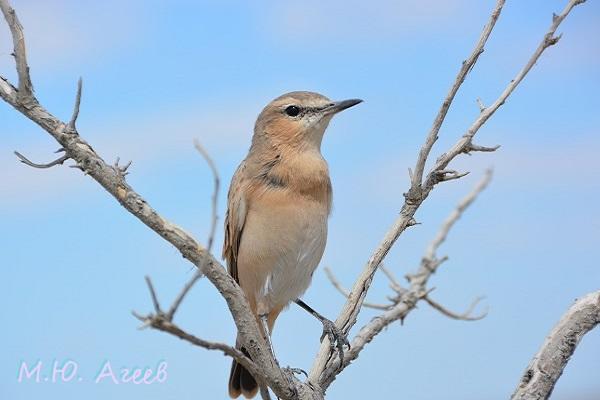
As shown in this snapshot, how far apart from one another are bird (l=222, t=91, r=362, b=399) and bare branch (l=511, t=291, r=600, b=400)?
54.4 inches

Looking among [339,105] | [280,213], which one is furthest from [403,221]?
[339,105]

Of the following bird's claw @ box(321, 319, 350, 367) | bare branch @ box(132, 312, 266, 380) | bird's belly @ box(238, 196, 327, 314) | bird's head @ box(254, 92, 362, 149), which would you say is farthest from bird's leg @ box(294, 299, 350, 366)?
bare branch @ box(132, 312, 266, 380)

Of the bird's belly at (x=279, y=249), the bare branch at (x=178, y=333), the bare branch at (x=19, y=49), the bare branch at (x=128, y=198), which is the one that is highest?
the bird's belly at (x=279, y=249)

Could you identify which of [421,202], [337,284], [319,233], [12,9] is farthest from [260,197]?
[12,9]

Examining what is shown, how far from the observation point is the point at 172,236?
354cm

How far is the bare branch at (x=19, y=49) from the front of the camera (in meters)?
3.67

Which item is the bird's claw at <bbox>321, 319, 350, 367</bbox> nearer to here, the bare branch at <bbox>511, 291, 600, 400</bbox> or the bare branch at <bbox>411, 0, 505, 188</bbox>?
the bare branch at <bbox>511, 291, 600, 400</bbox>

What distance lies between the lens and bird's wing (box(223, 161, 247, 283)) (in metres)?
5.48

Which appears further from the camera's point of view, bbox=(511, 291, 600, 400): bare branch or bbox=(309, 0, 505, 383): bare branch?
bbox=(309, 0, 505, 383): bare branch

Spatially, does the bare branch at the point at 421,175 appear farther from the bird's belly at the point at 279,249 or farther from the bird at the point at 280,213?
the bird's belly at the point at 279,249

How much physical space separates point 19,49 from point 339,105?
104 inches

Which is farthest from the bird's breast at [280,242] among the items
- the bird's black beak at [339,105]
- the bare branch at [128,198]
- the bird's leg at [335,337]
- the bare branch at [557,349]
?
the bare branch at [557,349]

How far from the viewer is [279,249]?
5.31m

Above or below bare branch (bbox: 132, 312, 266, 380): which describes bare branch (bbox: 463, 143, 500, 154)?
above
